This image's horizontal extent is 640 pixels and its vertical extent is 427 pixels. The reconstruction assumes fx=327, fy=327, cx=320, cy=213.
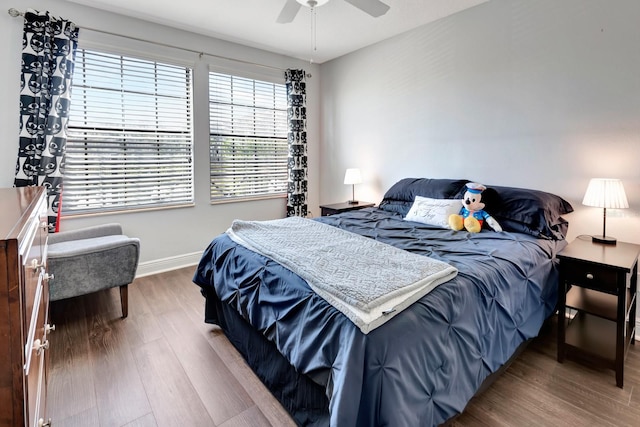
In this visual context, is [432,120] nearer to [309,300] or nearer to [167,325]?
[309,300]

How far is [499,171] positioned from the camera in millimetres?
2957

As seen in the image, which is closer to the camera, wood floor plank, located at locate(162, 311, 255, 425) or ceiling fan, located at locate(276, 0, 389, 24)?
wood floor plank, located at locate(162, 311, 255, 425)

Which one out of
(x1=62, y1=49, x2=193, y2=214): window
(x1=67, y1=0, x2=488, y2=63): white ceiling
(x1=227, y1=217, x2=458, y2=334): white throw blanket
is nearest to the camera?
(x1=227, y1=217, x2=458, y2=334): white throw blanket

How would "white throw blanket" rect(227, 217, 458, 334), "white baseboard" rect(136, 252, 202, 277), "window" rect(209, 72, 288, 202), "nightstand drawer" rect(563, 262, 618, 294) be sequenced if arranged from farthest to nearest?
"window" rect(209, 72, 288, 202) < "white baseboard" rect(136, 252, 202, 277) < "nightstand drawer" rect(563, 262, 618, 294) < "white throw blanket" rect(227, 217, 458, 334)

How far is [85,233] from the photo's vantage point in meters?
2.86

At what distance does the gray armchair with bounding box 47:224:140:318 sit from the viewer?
2.28 m

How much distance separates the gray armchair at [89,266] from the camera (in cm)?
228

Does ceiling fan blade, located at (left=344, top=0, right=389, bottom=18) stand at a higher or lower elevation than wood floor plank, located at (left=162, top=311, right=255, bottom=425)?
higher

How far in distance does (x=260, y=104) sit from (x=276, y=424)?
12.2 ft

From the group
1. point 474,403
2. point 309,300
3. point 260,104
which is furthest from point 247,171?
point 474,403

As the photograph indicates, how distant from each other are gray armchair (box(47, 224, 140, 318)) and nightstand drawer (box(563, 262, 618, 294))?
3016 millimetres

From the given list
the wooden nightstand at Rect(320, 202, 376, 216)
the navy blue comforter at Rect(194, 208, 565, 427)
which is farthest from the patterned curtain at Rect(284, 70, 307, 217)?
the navy blue comforter at Rect(194, 208, 565, 427)

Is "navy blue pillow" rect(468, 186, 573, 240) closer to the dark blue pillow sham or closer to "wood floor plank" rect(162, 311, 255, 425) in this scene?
the dark blue pillow sham

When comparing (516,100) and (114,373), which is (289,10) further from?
(114,373)
